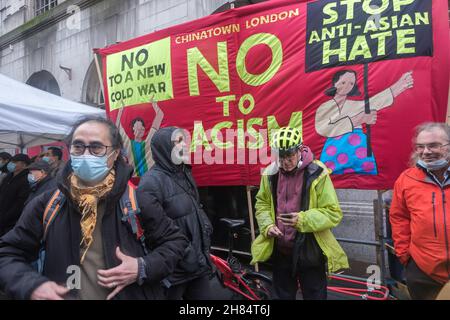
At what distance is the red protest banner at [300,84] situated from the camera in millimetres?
3188

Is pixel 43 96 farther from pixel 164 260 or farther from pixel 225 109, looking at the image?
pixel 164 260

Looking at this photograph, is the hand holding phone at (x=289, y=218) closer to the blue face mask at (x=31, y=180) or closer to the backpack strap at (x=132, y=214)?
the backpack strap at (x=132, y=214)

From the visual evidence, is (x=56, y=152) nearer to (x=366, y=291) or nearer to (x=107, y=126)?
(x=107, y=126)

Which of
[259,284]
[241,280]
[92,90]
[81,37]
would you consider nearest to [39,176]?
[241,280]

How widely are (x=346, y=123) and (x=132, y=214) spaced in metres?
2.46

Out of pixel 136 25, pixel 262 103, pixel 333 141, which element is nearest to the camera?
pixel 333 141

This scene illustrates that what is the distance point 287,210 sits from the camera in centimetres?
278

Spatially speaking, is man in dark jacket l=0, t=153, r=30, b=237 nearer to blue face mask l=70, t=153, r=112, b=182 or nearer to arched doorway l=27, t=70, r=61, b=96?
blue face mask l=70, t=153, r=112, b=182

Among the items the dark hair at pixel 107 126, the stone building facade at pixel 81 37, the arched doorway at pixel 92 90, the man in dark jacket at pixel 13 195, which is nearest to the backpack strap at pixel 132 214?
the dark hair at pixel 107 126

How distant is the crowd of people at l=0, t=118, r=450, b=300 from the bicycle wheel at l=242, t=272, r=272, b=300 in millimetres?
1034

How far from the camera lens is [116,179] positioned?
5.89 feet

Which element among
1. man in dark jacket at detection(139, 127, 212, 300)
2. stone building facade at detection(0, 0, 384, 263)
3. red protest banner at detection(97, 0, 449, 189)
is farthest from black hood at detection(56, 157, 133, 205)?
stone building facade at detection(0, 0, 384, 263)

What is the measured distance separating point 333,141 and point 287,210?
112cm
